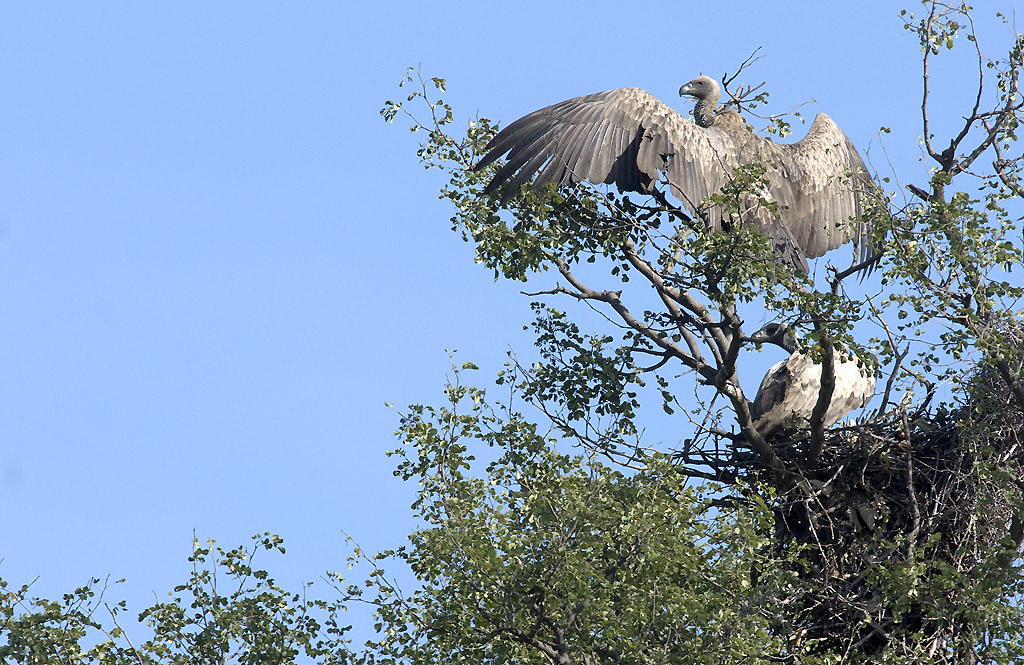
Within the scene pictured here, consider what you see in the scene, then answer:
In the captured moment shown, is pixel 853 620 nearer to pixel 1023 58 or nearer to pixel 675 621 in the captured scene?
pixel 675 621

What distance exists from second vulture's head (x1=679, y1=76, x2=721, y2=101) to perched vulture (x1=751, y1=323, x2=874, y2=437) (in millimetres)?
2807

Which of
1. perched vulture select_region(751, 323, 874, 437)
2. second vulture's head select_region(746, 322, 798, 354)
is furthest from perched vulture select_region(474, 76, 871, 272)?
perched vulture select_region(751, 323, 874, 437)

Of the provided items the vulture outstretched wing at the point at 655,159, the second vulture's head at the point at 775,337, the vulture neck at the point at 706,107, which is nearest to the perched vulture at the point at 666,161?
the vulture outstretched wing at the point at 655,159

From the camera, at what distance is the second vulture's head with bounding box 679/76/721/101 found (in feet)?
46.0

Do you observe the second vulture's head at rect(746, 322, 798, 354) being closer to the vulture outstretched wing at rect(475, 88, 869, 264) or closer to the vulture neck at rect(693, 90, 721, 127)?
the vulture outstretched wing at rect(475, 88, 869, 264)

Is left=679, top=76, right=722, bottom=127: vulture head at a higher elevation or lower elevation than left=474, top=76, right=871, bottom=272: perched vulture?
higher

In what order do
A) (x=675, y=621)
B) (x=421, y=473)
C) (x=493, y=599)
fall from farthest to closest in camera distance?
1. (x=421, y=473)
2. (x=493, y=599)
3. (x=675, y=621)

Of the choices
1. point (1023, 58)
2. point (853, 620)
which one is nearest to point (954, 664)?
point (853, 620)

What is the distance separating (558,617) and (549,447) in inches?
51.8

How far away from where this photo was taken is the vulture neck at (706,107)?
1391cm

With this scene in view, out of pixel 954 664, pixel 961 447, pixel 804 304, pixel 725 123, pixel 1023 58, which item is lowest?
pixel 954 664

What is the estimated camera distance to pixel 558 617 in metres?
8.35

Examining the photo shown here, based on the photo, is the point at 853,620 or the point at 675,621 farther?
the point at 853,620

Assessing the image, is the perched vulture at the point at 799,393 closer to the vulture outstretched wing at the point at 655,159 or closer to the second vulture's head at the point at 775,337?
the vulture outstretched wing at the point at 655,159
